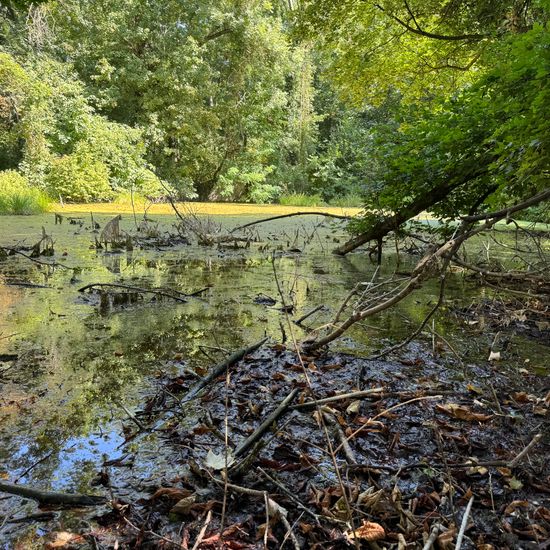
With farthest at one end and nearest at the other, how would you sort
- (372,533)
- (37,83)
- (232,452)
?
(37,83), (232,452), (372,533)

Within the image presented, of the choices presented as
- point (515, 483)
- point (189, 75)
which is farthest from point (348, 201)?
point (515, 483)

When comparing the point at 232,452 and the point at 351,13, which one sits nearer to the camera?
the point at 232,452

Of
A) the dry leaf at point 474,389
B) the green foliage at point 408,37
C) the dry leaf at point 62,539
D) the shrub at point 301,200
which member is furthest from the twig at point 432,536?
the shrub at point 301,200

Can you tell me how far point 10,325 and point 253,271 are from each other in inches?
101

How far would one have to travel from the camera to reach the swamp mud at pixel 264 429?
3.85 feet

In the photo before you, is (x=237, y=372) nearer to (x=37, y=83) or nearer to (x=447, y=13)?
(x=447, y=13)

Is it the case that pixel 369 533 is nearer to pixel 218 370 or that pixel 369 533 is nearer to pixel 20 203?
pixel 218 370

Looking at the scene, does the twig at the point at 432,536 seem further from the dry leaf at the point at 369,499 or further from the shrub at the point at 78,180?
the shrub at the point at 78,180

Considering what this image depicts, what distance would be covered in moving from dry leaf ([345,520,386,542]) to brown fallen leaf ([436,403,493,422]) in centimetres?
71

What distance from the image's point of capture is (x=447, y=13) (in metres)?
7.43

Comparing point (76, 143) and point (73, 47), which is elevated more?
point (73, 47)

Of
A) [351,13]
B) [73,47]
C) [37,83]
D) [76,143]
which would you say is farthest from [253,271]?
[73,47]

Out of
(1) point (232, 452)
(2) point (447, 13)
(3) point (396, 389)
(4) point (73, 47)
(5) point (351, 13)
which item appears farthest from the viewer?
(4) point (73, 47)

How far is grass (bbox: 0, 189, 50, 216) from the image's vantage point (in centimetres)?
1045
